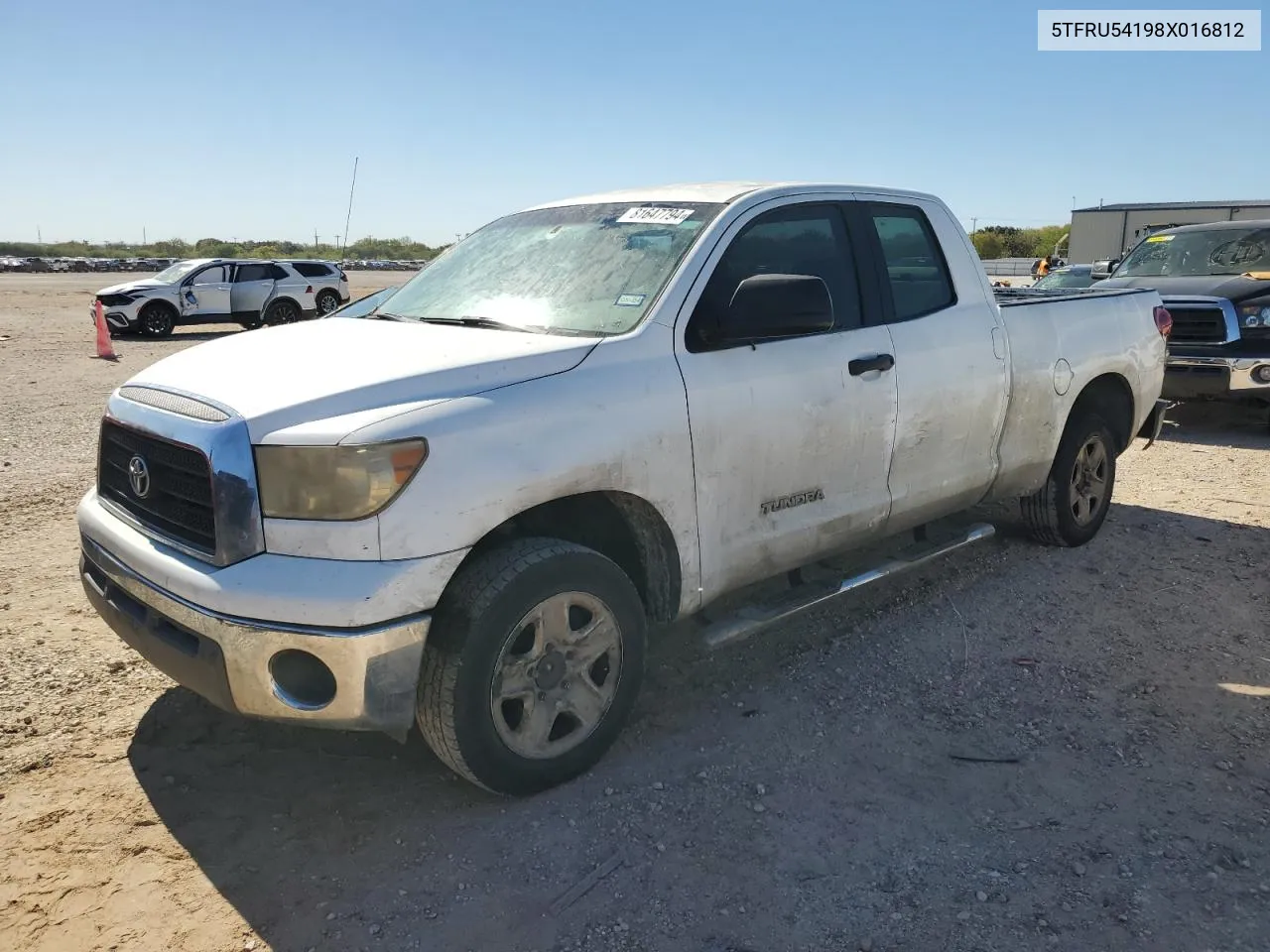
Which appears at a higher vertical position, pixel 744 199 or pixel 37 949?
pixel 744 199

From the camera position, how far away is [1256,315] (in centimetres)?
855

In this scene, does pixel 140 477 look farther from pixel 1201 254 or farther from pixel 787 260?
pixel 1201 254

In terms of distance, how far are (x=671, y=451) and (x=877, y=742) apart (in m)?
1.31

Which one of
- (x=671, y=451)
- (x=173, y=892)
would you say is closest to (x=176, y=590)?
(x=173, y=892)

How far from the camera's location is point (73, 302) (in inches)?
1157

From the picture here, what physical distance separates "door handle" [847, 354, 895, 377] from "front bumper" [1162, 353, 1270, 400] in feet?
19.1

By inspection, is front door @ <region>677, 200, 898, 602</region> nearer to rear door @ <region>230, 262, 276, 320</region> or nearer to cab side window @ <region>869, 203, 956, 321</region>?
cab side window @ <region>869, 203, 956, 321</region>

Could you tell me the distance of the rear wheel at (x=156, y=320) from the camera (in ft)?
63.5

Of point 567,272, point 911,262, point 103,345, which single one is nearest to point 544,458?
point 567,272

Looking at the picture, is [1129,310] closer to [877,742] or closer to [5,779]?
[877,742]

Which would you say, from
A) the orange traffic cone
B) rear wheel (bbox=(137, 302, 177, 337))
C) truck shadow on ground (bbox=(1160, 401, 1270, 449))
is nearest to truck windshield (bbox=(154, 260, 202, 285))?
rear wheel (bbox=(137, 302, 177, 337))

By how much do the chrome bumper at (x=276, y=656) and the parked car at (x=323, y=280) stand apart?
20.0 metres

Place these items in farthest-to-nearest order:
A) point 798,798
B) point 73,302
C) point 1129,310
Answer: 1. point 73,302
2. point 1129,310
3. point 798,798

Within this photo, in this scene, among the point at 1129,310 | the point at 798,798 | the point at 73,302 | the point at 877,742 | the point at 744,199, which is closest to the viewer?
the point at 798,798
